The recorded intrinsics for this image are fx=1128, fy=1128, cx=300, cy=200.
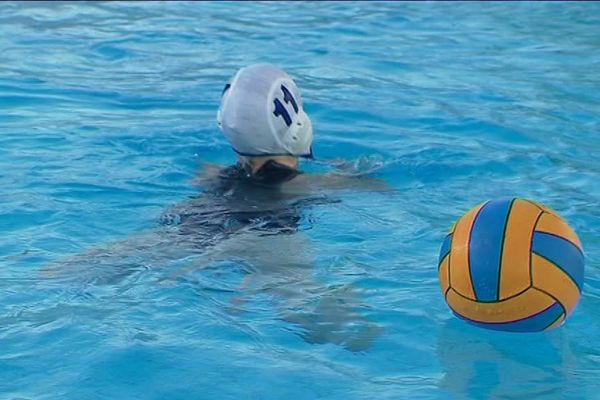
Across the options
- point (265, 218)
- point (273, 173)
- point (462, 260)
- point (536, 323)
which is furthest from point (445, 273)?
point (273, 173)

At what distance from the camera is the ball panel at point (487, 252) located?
15.6ft

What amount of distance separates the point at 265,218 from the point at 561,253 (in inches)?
79.7

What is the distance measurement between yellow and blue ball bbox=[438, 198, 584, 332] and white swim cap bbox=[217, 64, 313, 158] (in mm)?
1938

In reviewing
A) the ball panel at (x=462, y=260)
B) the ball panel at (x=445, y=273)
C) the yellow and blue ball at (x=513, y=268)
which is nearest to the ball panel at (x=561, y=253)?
the yellow and blue ball at (x=513, y=268)

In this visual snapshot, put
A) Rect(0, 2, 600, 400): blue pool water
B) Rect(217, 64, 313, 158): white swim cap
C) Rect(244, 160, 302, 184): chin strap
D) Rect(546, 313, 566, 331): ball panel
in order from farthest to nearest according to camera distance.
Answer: Rect(244, 160, 302, 184): chin strap < Rect(217, 64, 313, 158): white swim cap < Rect(0, 2, 600, 400): blue pool water < Rect(546, 313, 566, 331): ball panel

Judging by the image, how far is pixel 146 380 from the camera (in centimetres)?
Answer: 486

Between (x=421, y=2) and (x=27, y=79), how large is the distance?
7216mm

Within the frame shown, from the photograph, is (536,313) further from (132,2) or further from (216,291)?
(132,2)

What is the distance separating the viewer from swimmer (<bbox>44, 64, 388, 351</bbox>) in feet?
18.2

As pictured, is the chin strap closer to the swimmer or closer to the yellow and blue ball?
the swimmer

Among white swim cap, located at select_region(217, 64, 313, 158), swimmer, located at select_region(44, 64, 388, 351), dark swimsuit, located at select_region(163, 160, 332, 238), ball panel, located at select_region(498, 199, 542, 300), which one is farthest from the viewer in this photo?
white swim cap, located at select_region(217, 64, 313, 158)

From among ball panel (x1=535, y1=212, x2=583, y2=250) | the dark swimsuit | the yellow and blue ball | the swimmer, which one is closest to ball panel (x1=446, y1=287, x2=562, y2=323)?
the yellow and blue ball

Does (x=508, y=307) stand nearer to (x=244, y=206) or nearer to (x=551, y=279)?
(x=551, y=279)

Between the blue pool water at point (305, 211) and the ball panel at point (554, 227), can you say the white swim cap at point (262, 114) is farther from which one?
the ball panel at point (554, 227)
